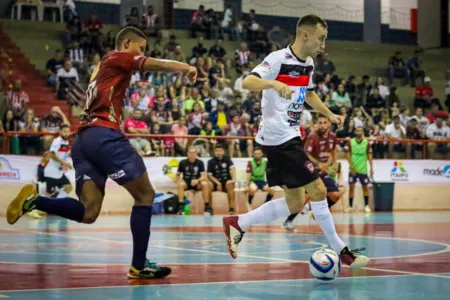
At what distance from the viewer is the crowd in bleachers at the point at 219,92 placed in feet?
78.3

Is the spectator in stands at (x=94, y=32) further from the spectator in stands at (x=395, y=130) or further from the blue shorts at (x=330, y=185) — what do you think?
the blue shorts at (x=330, y=185)

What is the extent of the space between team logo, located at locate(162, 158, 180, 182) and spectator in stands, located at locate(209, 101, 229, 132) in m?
2.36

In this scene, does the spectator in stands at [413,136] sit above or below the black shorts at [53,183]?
above

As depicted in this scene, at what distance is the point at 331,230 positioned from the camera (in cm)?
820

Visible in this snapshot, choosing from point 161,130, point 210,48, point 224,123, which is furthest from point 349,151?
point 210,48

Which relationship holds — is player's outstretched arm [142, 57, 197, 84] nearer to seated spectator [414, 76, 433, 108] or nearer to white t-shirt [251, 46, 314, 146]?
white t-shirt [251, 46, 314, 146]

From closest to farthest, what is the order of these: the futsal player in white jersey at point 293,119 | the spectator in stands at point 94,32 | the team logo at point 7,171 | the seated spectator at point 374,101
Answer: the futsal player in white jersey at point 293,119 < the team logo at point 7,171 < the spectator in stands at point 94,32 < the seated spectator at point 374,101

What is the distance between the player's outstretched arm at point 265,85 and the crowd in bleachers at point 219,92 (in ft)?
47.4

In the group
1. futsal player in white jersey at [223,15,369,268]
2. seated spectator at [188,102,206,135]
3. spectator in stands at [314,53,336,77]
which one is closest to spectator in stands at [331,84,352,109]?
spectator in stands at [314,53,336,77]

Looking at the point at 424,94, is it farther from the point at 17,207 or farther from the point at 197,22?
the point at 17,207

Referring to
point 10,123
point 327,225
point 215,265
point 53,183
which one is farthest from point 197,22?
point 327,225

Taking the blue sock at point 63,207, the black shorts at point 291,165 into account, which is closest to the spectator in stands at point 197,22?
the black shorts at point 291,165

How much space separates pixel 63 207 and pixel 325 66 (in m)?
25.4

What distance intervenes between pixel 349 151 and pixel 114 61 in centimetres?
1720
